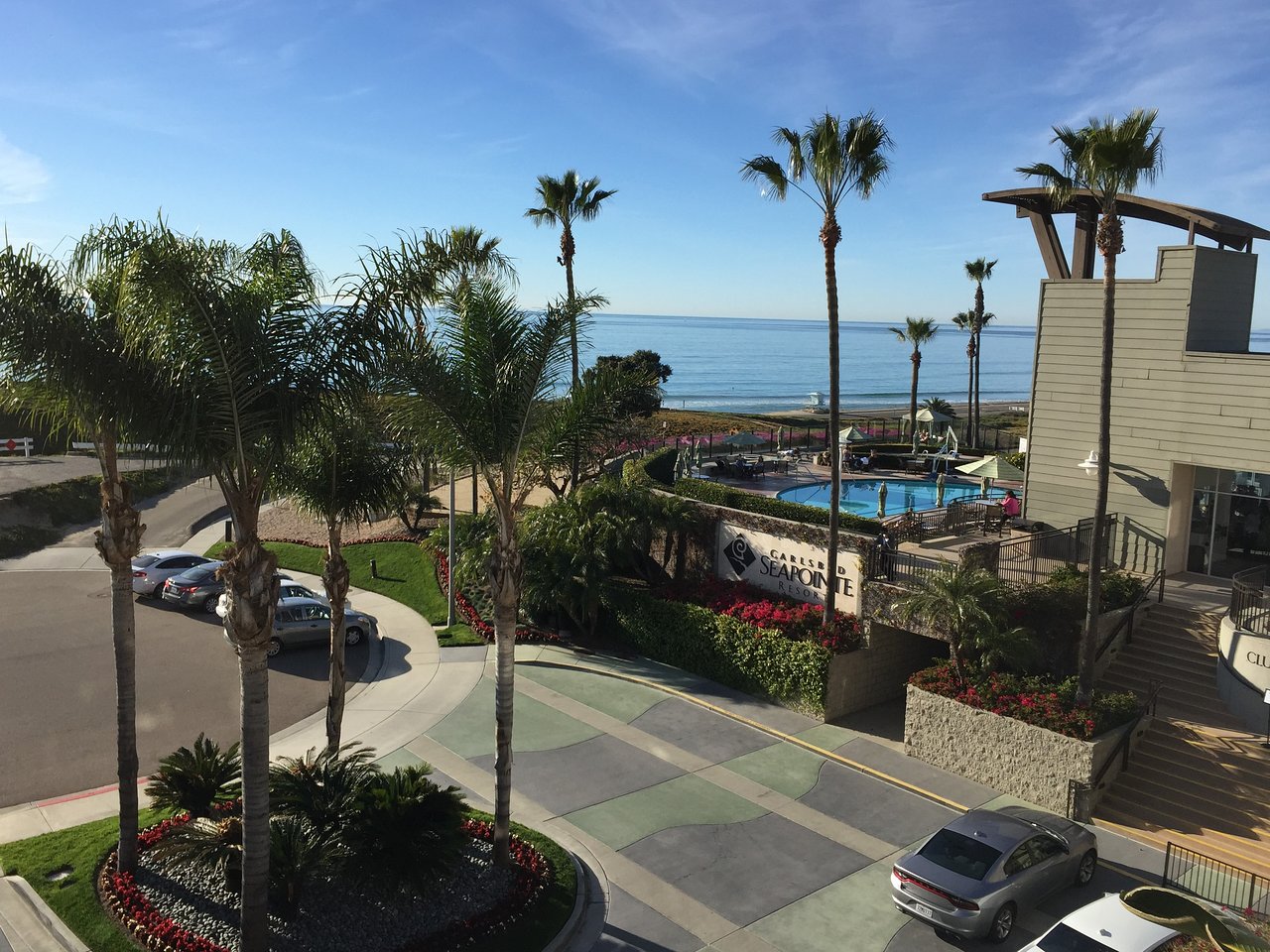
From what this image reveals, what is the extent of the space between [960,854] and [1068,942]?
2115 millimetres

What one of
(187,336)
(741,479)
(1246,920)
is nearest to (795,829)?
(1246,920)

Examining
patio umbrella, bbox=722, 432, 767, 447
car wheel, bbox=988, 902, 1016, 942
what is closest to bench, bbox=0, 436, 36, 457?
patio umbrella, bbox=722, 432, 767, 447

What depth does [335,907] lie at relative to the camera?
11.5 metres

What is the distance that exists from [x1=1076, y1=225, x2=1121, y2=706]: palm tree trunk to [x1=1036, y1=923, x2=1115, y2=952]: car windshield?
6287mm

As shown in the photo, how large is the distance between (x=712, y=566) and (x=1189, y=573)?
11146mm

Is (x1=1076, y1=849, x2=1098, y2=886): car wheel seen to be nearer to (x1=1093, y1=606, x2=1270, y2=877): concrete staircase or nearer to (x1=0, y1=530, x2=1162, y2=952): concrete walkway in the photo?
(x1=0, y1=530, x2=1162, y2=952): concrete walkway

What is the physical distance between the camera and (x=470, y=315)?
11906mm

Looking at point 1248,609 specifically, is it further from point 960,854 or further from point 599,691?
point 599,691

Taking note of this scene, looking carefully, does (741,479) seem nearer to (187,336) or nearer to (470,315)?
(470,315)

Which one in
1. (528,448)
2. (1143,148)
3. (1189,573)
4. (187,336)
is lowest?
(1189,573)

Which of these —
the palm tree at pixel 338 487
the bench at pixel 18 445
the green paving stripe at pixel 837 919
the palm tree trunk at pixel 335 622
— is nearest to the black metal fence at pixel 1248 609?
the green paving stripe at pixel 837 919

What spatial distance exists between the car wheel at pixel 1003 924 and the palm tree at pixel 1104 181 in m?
5.18

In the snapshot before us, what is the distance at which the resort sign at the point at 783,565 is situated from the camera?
20.3 metres

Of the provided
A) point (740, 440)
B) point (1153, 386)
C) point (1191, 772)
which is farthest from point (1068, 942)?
point (740, 440)
